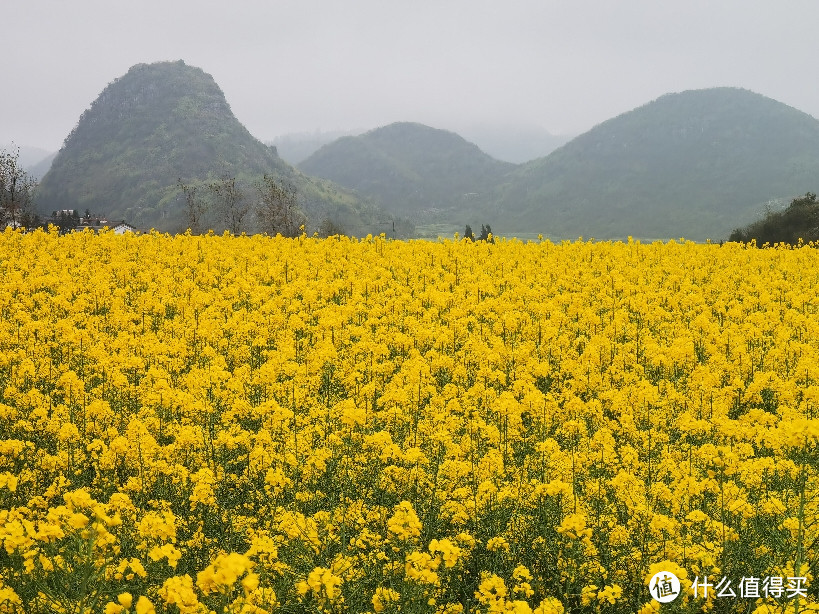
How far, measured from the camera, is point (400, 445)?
9758mm

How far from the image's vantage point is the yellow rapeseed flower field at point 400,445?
6.25 m

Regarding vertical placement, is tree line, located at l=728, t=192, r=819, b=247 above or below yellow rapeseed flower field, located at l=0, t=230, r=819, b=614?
above

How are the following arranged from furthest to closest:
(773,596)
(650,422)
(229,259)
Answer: (229,259) → (650,422) → (773,596)

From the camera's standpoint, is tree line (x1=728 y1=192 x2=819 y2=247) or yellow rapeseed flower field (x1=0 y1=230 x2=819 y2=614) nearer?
yellow rapeseed flower field (x1=0 y1=230 x2=819 y2=614)

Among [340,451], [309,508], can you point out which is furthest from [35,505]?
[340,451]

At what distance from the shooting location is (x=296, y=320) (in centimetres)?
1574

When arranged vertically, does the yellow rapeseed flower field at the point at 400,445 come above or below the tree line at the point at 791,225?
below

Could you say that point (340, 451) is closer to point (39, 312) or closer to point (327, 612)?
point (327, 612)

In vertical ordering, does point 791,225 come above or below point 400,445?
above

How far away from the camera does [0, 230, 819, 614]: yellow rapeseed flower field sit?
625 centimetres

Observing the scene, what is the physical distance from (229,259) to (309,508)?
1700 cm

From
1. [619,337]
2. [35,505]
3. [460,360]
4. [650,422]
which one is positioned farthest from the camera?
[619,337]

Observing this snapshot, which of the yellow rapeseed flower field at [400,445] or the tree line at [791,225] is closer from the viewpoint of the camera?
the yellow rapeseed flower field at [400,445]

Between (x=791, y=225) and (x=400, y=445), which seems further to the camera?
(x=791, y=225)
